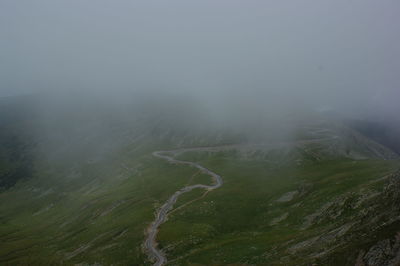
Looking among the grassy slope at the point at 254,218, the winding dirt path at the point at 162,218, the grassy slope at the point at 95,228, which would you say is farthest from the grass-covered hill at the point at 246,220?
the winding dirt path at the point at 162,218

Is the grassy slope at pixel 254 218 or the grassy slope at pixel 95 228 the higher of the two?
the grassy slope at pixel 254 218

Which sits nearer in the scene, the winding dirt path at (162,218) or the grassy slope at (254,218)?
the grassy slope at (254,218)

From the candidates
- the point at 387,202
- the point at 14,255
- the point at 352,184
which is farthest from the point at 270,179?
the point at 14,255

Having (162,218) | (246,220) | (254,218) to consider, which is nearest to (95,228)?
(162,218)

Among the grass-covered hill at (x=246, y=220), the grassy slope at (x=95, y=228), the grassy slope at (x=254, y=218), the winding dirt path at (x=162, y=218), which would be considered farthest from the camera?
the grassy slope at (x=95, y=228)

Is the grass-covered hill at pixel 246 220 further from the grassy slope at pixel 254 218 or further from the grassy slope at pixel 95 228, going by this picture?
the grassy slope at pixel 95 228

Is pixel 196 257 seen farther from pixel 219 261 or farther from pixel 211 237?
pixel 211 237

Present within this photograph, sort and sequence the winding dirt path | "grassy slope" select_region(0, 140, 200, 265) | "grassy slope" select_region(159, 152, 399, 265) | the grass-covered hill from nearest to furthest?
1. the grass-covered hill
2. "grassy slope" select_region(159, 152, 399, 265)
3. the winding dirt path
4. "grassy slope" select_region(0, 140, 200, 265)

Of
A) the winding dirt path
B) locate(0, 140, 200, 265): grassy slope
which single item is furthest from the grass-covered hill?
the winding dirt path

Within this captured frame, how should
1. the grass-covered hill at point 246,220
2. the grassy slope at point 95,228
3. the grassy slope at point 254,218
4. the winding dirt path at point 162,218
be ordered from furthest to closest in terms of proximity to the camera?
the grassy slope at point 95,228 → the winding dirt path at point 162,218 → the grassy slope at point 254,218 → the grass-covered hill at point 246,220

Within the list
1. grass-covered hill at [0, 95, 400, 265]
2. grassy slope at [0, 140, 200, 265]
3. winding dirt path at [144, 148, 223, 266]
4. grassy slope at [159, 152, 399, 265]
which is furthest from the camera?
grassy slope at [0, 140, 200, 265]

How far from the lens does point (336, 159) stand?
163375mm

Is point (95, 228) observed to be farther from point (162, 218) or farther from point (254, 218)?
point (254, 218)

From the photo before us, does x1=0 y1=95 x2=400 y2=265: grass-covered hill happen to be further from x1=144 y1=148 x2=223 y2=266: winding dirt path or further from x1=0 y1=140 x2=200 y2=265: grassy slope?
x1=144 y1=148 x2=223 y2=266: winding dirt path
